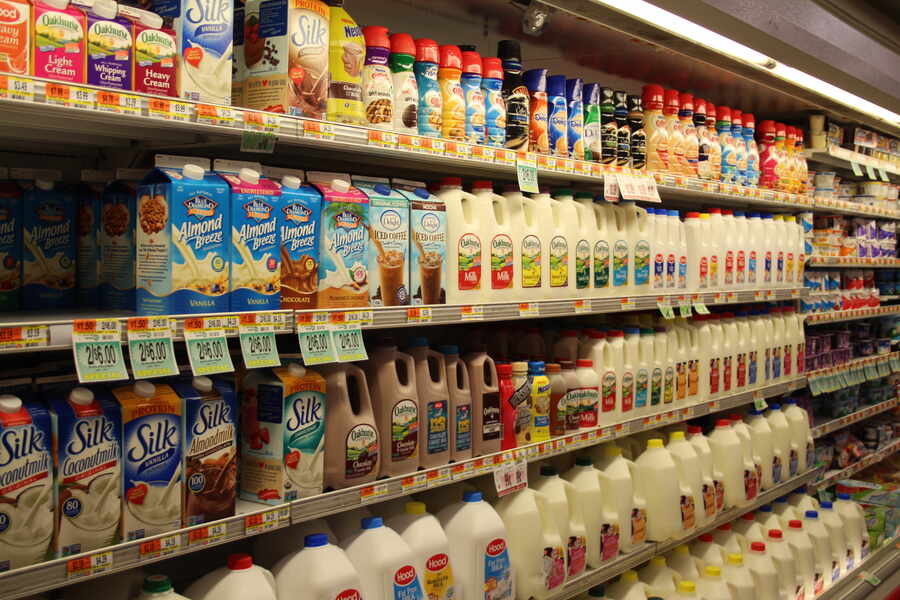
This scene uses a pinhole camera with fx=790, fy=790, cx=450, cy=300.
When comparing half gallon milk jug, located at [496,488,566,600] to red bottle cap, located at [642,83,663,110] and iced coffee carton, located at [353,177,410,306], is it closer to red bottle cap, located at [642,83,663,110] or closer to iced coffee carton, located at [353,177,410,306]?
iced coffee carton, located at [353,177,410,306]

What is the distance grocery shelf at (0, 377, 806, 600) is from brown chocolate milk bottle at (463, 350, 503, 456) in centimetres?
5

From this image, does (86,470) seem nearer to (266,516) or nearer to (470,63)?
(266,516)

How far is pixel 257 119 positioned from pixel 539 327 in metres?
1.76

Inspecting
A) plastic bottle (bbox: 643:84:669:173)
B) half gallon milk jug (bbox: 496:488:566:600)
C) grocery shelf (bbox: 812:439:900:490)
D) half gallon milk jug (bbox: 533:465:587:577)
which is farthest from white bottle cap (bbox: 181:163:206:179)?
grocery shelf (bbox: 812:439:900:490)

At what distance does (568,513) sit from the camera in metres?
2.83

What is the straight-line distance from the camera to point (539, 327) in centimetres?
332

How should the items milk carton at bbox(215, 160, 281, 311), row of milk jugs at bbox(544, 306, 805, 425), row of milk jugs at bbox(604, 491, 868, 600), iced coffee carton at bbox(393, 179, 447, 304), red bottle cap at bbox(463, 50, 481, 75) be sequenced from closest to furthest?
milk carton at bbox(215, 160, 281, 311) < iced coffee carton at bbox(393, 179, 447, 304) < red bottle cap at bbox(463, 50, 481, 75) < row of milk jugs at bbox(544, 306, 805, 425) < row of milk jugs at bbox(604, 491, 868, 600)

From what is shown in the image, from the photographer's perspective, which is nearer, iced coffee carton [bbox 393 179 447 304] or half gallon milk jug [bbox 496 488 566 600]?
iced coffee carton [bbox 393 179 447 304]

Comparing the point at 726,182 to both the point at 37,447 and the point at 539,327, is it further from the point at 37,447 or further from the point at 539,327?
the point at 37,447

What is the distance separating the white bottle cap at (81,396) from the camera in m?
1.66

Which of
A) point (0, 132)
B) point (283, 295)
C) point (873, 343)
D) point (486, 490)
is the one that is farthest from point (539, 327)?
point (873, 343)

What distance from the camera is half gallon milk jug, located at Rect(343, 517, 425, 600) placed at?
2.10 meters

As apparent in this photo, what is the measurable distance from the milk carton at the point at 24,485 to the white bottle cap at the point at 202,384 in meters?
0.36

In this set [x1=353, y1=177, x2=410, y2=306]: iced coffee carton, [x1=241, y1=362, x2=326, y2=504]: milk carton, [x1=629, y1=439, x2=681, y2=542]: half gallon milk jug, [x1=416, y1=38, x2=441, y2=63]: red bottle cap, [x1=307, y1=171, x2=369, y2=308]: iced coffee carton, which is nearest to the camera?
[x1=241, y1=362, x2=326, y2=504]: milk carton
